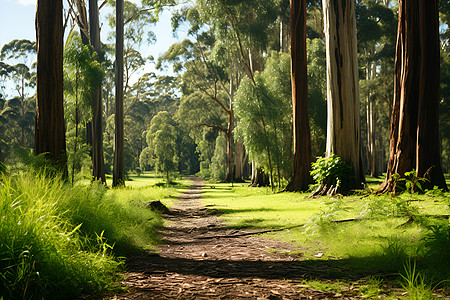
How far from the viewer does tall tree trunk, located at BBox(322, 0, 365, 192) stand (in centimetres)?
1065

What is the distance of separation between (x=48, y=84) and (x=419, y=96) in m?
7.47

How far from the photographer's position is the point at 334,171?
34.1ft

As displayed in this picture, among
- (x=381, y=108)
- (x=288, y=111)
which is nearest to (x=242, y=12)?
(x=288, y=111)

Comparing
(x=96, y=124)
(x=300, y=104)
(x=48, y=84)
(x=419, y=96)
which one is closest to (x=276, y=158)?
(x=300, y=104)

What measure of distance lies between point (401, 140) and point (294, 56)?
7.48 meters

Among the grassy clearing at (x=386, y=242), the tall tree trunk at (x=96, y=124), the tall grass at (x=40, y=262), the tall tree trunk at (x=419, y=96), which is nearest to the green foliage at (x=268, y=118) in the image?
the tall tree trunk at (x=96, y=124)

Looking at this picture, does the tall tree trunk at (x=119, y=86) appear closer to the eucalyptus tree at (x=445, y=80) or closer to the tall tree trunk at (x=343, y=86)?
the tall tree trunk at (x=343, y=86)

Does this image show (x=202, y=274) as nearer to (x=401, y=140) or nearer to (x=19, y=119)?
(x=401, y=140)

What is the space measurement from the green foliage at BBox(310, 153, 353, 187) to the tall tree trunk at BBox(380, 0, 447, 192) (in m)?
2.38

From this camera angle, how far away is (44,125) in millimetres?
7469

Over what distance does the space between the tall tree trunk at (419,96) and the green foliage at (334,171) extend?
7.82 feet

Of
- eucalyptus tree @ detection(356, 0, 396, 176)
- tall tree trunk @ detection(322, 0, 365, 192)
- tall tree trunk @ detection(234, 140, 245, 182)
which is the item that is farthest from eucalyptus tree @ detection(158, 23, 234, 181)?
tall tree trunk @ detection(322, 0, 365, 192)

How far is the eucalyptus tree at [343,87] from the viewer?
10648 millimetres

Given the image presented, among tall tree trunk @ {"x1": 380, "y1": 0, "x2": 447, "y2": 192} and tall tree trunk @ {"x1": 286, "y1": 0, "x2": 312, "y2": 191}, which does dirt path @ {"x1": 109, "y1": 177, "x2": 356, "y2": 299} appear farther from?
tall tree trunk @ {"x1": 286, "y1": 0, "x2": 312, "y2": 191}
